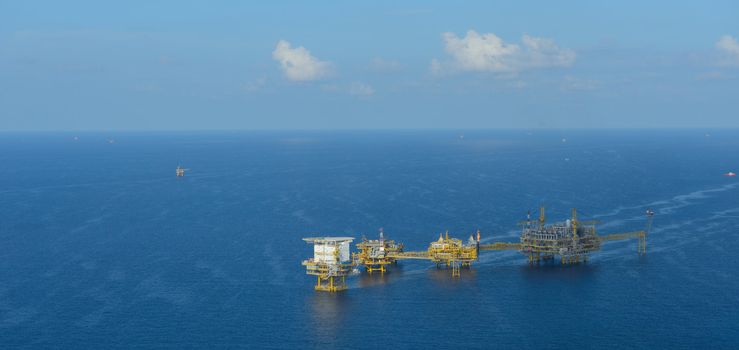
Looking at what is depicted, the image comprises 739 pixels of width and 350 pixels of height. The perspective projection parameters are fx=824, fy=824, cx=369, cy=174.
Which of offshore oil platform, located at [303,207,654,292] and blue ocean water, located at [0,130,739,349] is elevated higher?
offshore oil platform, located at [303,207,654,292]

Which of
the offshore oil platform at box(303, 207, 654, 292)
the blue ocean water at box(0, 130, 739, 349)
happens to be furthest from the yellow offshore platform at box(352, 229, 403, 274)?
the blue ocean water at box(0, 130, 739, 349)

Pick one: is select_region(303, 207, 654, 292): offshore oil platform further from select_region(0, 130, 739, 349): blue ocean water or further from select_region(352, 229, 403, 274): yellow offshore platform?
select_region(0, 130, 739, 349): blue ocean water

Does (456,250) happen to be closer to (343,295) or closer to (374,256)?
(374,256)

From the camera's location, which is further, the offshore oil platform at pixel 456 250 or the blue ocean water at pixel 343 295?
the offshore oil platform at pixel 456 250

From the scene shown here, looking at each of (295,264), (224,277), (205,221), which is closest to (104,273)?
(224,277)

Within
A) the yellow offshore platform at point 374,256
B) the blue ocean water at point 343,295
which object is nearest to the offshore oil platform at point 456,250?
the yellow offshore platform at point 374,256

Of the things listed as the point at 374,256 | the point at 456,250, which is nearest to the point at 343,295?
the point at 374,256

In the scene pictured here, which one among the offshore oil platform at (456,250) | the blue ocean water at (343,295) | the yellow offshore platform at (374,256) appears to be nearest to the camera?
the blue ocean water at (343,295)

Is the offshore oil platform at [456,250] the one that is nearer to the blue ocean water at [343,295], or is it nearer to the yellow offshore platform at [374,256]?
the yellow offshore platform at [374,256]

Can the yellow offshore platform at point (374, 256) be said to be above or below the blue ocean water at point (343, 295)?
above

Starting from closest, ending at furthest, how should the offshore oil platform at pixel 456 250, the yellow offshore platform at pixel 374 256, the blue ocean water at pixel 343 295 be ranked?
the blue ocean water at pixel 343 295 < the offshore oil platform at pixel 456 250 < the yellow offshore platform at pixel 374 256
